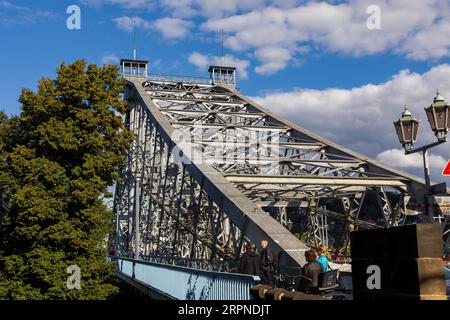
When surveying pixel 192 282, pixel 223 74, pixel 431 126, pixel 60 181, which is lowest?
pixel 192 282

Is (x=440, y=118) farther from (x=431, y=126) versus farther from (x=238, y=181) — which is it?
(x=238, y=181)

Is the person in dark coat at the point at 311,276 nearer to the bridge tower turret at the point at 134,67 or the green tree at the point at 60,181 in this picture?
the green tree at the point at 60,181

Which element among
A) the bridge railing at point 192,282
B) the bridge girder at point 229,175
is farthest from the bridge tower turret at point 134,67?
the bridge railing at point 192,282

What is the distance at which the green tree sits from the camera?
13992mm

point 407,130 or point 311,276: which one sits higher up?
point 407,130

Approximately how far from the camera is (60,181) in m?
14.8

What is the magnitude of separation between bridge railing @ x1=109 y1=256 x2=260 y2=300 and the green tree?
5.48ft

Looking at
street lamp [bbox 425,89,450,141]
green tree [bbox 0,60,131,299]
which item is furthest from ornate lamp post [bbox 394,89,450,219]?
green tree [bbox 0,60,131,299]

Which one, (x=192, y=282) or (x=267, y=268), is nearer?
(x=267, y=268)

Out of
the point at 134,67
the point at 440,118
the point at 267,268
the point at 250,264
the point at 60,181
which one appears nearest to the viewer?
the point at 440,118

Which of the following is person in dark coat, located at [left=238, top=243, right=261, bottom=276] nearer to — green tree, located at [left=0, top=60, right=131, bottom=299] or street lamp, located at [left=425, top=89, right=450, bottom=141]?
street lamp, located at [left=425, top=89, right=450, bottom=141]

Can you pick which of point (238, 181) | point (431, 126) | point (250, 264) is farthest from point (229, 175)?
point (431, 126)

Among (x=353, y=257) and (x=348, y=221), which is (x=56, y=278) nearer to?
(x=353, y=257)

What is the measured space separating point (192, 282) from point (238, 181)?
4.89 metres
